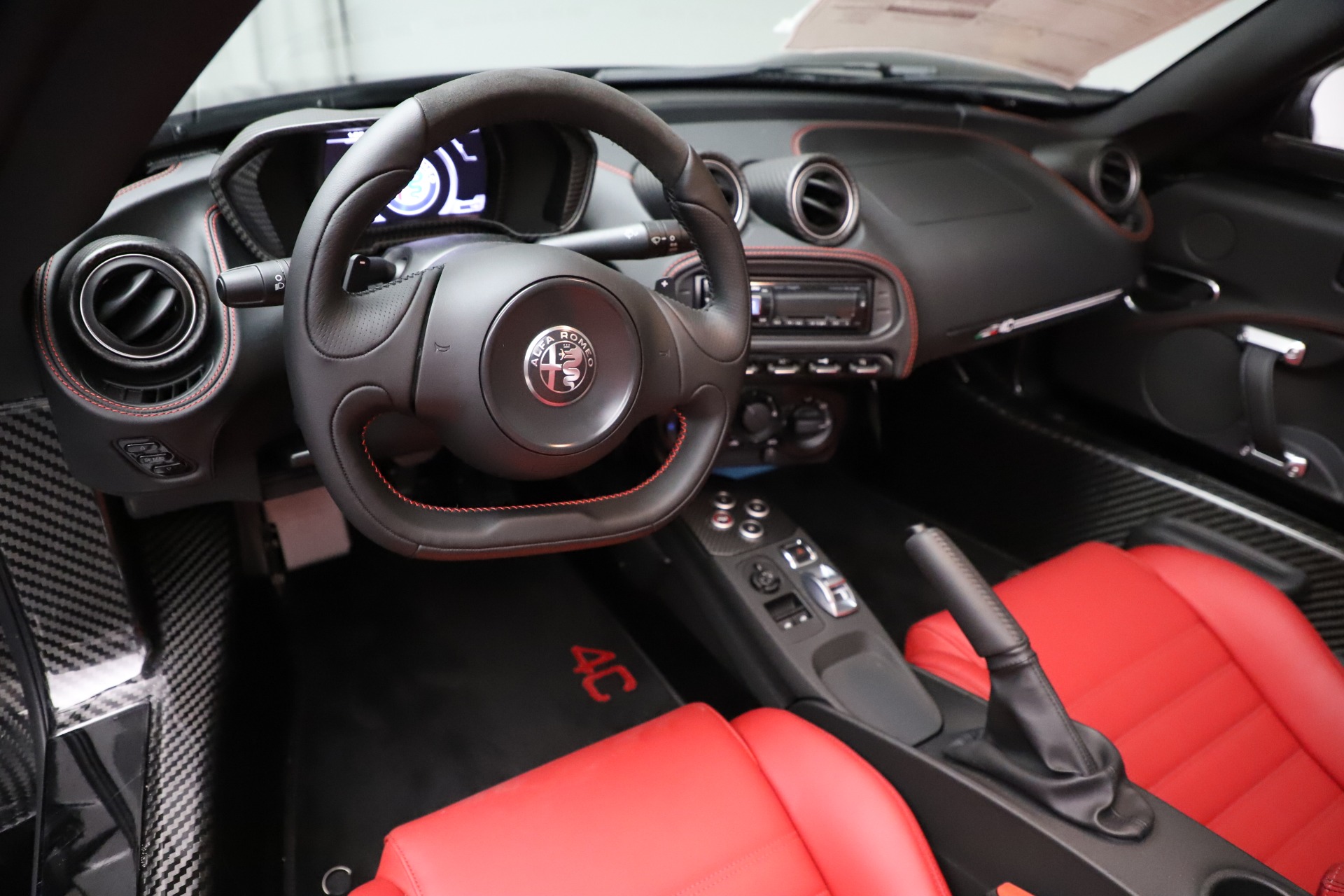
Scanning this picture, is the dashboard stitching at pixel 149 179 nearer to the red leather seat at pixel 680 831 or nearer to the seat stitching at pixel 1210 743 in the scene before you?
the red leather seat at pixel 680 831

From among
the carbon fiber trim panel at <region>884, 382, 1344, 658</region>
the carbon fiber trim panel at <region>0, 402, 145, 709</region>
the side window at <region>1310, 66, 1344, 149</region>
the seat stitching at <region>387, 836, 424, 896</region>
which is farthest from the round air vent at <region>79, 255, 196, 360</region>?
the side window at <region>1310, 66, 1344, 149</region>

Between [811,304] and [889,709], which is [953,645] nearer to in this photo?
[889,709]

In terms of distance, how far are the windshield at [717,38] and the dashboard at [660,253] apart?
0.13m

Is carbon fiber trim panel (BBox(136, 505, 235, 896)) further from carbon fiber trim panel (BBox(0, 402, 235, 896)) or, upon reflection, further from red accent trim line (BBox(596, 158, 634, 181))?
red accent trim line (BBox(596, 158, 634, 181))

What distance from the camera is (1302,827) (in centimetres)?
109

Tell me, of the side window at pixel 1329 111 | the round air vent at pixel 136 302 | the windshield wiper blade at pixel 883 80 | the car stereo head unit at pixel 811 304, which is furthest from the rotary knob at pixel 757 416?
the side window at pixel 1329 111

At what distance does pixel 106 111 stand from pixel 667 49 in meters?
1.36

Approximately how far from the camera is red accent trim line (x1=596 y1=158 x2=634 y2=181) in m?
1.38

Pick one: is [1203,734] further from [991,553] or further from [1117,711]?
[991,553]

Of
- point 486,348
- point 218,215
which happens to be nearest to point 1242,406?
point 486,348

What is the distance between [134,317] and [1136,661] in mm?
1302

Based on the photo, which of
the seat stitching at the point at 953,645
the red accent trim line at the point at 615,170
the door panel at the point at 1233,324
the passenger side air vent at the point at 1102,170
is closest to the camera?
the seat stitching at the point at 953,645

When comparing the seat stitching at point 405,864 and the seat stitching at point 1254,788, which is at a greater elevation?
the seat stitching at point 405,864

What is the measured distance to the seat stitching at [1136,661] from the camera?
1164mm
